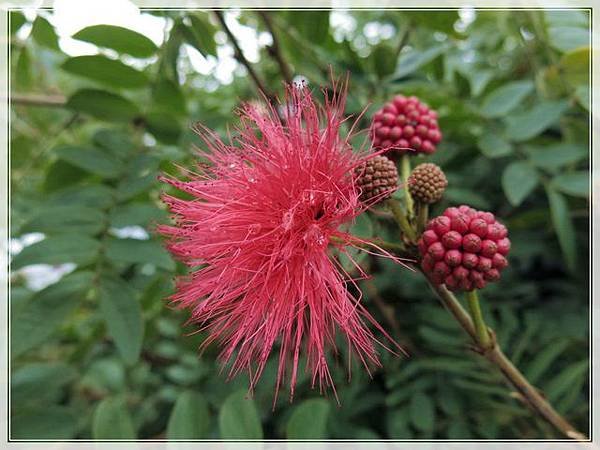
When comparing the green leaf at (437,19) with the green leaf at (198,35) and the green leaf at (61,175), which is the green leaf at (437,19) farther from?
the green leaf at (61,175)

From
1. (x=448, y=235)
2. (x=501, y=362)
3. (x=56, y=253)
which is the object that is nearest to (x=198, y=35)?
(x=56, y=253)

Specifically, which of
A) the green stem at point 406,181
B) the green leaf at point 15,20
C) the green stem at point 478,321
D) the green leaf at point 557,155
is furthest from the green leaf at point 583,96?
the green leaf at point 15,20

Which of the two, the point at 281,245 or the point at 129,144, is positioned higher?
the point at 129,144

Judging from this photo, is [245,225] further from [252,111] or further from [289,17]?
[289,17]

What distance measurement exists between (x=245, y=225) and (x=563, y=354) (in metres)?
1.00

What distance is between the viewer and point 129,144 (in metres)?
1.61

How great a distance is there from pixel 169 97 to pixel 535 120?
114cm

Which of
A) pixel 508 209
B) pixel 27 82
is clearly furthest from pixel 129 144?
pixel 508 209

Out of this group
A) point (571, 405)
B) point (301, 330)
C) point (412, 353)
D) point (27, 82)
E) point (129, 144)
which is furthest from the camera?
point (27, 82)

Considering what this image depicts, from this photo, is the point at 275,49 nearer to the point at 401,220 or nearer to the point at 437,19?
the point at 437,19

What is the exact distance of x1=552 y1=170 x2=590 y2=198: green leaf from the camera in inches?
56.5

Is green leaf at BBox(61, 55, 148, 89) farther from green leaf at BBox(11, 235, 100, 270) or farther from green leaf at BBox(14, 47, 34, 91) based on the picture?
green leaf at BBox(11, 235, 100, 270)

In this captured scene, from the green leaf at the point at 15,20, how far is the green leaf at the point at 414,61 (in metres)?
1.13

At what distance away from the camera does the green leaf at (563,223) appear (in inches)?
56.1
